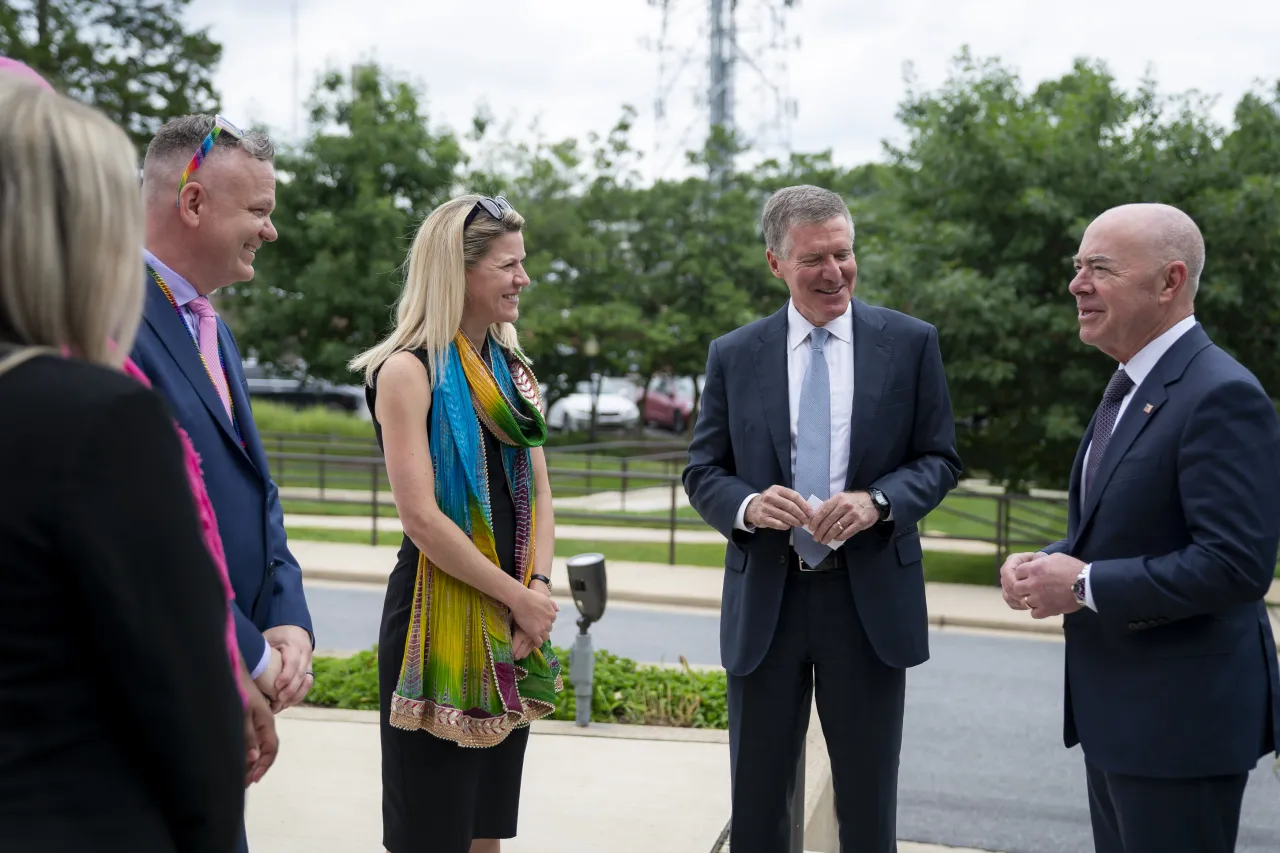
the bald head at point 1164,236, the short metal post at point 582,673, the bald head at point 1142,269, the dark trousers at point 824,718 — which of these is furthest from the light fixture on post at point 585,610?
the bald head at point 1164,236

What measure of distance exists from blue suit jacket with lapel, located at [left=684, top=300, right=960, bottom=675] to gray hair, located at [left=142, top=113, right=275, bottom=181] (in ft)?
5.60

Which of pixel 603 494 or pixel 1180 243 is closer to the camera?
pixel 1180 243

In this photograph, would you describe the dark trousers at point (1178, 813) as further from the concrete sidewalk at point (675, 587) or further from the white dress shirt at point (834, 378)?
the concrete sidewalk at point (675, 587)

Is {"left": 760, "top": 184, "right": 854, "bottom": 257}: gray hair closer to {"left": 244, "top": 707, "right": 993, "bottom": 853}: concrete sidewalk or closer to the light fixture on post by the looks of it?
{"left": 244, "top": 707, "right": 993, "bottom": 853}: concrete sidewalk

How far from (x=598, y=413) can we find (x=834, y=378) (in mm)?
32162

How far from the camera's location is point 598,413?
35.9 metres

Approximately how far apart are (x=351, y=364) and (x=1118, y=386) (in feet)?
7.50

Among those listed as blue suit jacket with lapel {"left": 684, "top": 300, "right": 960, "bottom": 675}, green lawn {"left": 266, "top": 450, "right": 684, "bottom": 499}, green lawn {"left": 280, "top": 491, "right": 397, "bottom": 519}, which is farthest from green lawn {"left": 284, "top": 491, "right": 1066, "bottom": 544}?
blue suit jacket with lapel {"left": 684, "top": 300, "right": 960, "bottom": 675}

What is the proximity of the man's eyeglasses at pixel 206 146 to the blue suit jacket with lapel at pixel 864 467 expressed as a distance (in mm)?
1703

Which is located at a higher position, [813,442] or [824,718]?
[813,442]

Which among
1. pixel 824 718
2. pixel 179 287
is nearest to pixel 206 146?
pixel 179 287

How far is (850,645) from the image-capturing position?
12.0 ft

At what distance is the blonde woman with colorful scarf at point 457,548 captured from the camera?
3.39m

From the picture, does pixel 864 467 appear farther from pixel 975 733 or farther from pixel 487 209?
pixel 975 733
